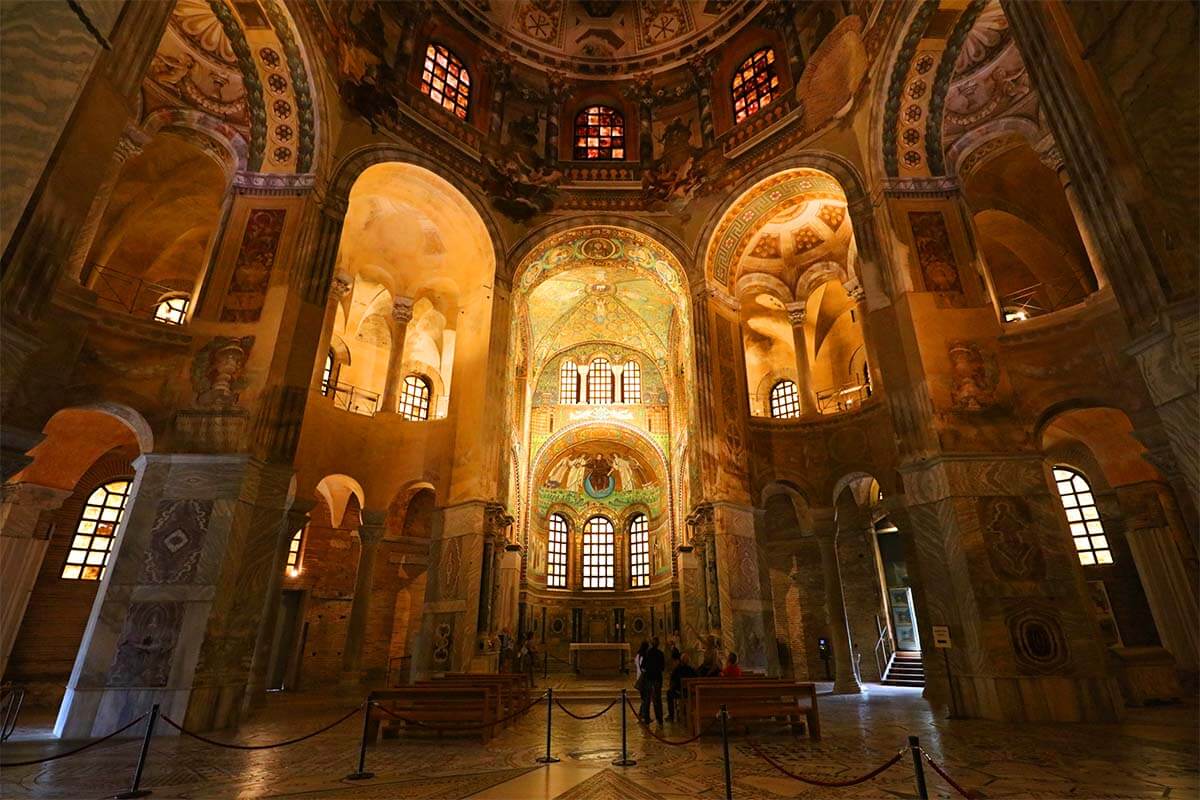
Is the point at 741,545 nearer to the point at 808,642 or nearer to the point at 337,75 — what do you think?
the point at 808,642

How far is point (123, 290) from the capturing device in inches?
538

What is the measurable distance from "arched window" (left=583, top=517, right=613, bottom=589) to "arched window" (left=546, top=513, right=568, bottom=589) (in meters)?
0.96

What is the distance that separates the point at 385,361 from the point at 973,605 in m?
16.4

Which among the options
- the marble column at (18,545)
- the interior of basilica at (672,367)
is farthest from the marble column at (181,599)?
the marble column at (18,545)

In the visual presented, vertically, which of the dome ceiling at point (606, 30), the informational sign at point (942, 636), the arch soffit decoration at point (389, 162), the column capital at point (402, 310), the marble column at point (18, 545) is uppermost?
the dome ceiling at point (606, 30)

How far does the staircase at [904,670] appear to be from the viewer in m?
16.2

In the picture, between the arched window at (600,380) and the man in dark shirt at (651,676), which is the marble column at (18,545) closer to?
the man in dark shirt at (651,676)

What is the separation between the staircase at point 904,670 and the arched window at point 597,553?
1202cm

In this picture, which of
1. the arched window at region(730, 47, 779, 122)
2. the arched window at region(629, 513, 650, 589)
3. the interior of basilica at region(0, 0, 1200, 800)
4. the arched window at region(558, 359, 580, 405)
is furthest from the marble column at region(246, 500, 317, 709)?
the arched window at region(629, 513, 650, 589)

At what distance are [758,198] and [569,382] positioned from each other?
12.2m

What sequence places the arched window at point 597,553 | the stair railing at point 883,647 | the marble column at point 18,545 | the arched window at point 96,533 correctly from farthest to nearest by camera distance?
the arched window at point 597,553 < the stair railing at point 883,647 < the arched window at point 96,533 < the marble column at point 18,545

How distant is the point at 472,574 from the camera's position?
1212 centimetres

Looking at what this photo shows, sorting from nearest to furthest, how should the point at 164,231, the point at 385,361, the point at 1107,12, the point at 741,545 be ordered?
the point at 1107,12 → the point at 741,545 → the point at 164,231 → the point at 385,361

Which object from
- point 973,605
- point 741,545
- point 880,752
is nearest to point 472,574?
point 741,545
